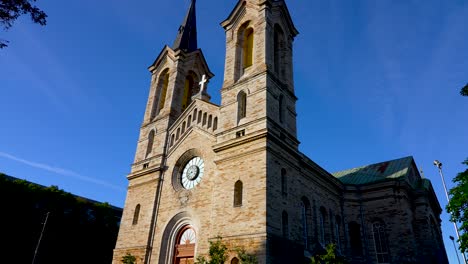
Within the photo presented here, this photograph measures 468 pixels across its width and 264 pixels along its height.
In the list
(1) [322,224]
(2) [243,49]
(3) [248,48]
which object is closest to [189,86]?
(2) [243,49]

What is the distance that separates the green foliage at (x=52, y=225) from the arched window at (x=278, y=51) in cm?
2721

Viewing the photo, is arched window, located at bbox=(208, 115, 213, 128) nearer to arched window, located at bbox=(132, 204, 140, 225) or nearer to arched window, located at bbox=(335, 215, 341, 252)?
arched window, located at bbox=(132, 204, 140, 225)

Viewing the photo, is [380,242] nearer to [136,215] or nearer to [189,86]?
[136,215]

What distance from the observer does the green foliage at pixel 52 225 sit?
32312 millimetres

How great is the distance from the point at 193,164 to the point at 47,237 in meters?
23.1

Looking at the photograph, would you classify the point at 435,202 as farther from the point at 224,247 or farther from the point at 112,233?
the point at 112,233

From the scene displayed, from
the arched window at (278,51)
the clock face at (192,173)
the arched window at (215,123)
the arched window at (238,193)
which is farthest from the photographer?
the arched window at (278,51)

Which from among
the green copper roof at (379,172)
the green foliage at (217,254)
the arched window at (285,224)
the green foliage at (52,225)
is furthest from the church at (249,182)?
the green foliage at (52,225)

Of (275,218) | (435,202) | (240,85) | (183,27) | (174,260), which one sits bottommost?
(174,260)

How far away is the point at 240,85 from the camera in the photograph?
21.3 m

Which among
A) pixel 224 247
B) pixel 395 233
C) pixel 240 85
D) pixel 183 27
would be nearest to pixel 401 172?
pixel 395 233

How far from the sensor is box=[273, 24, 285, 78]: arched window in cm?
2326

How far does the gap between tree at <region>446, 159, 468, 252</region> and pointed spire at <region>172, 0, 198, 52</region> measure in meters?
21.9

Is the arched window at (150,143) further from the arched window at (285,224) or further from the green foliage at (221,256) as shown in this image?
the arched window at (285,224)
